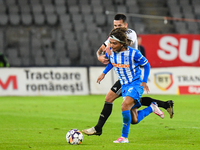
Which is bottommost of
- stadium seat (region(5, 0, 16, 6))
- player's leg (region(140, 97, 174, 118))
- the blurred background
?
player's leg (region(140, 97, 174, 118))

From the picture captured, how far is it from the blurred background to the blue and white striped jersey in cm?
1129

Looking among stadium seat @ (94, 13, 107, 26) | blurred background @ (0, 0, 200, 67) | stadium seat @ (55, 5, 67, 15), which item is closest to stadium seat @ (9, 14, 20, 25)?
blurred background @ (0, 0, 200, 67)

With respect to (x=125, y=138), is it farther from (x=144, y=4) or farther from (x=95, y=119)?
(x=144, y=4)

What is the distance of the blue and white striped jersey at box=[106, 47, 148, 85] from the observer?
637 centimetres

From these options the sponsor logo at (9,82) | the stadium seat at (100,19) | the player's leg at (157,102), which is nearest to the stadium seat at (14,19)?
the stadium seat at (100,19)

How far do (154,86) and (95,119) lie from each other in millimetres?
7984

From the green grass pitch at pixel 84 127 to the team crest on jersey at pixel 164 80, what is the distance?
185 inches

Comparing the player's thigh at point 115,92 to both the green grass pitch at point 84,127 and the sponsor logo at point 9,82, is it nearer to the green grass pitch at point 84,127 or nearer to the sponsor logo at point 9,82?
the green grass pitch at point 84,127

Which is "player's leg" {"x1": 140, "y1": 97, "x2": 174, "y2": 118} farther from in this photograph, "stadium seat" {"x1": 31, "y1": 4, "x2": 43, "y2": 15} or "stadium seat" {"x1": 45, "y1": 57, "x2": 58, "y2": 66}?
"stadium seat" {"x1": 31, "y1": 4, "x2": 43, "y2": 15}

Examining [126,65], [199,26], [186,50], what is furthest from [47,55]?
[126,65]


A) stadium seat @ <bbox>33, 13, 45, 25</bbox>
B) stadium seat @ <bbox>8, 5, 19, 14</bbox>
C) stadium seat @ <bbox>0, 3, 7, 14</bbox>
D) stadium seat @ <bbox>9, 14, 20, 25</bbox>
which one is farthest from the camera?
stadium seat @ <bbox>8, 5, 19, 14</bbox>

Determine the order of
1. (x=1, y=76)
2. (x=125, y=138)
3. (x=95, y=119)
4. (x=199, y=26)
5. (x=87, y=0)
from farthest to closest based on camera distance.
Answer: (x=87, y=0) < (x=199, y=26) < (x=1, y=76) < (x=95, y=119) < (x=125, y=138)

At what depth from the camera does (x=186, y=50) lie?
18.2 meters

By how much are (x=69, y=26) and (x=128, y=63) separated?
15318 mm
